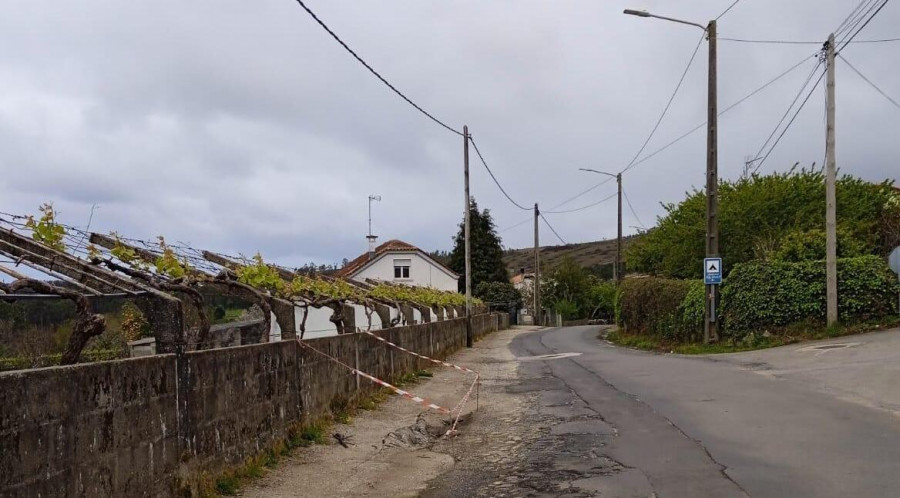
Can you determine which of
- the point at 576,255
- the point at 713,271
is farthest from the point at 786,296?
the point at 576,255

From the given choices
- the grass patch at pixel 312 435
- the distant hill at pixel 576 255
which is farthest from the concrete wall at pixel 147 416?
the distant hill at pixel 576 255

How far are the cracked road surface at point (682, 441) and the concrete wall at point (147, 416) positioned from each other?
2.06 m

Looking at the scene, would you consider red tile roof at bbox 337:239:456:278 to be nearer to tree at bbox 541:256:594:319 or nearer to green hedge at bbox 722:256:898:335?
tree at bbox 541:256:594:319

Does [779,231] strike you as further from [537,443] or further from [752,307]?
[537,443]

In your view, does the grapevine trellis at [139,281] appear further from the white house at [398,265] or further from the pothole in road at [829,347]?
the white house at [398,265]

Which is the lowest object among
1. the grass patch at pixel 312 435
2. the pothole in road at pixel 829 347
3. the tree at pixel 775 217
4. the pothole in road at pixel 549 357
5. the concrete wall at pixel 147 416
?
the pothole in road at pixel 549 357

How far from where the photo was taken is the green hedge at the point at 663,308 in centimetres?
2503

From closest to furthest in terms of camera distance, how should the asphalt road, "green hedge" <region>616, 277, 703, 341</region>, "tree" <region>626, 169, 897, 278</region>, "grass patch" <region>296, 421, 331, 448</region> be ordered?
the asphalt road → "grass patch" <region>296, 421, 331, 448</region> → "green hedge" <region>616, 277, 703, 341</region> → "tree" <region>626, 169, 897, 278</region>

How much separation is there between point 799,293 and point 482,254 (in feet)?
189

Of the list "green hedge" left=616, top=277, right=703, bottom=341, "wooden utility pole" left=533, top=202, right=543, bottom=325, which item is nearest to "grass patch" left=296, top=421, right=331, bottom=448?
"green hedge" left=616, top=277, right=703, bottom=341

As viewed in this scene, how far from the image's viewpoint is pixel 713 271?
22.4 m

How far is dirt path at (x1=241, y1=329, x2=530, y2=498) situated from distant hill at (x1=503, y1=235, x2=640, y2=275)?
105m

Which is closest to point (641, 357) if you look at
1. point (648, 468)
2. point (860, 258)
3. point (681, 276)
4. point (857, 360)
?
point (860, 258)

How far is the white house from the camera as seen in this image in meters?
60.7
